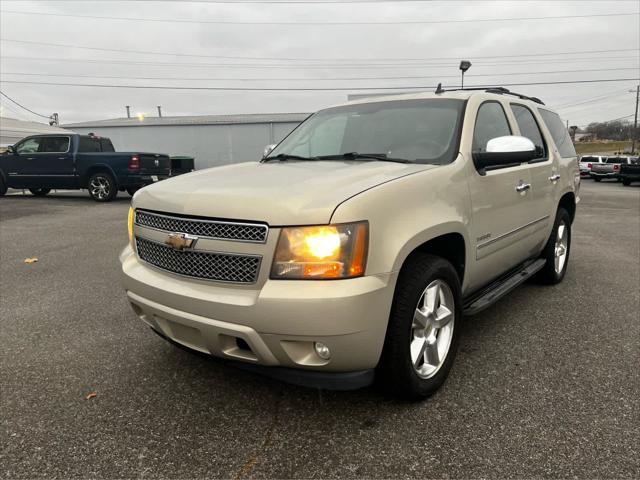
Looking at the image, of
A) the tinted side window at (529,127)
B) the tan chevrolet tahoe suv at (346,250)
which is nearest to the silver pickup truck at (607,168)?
the tinted side window at (529,127)

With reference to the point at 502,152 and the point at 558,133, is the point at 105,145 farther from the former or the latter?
the point at 502,152

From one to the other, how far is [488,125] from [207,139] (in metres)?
27.0

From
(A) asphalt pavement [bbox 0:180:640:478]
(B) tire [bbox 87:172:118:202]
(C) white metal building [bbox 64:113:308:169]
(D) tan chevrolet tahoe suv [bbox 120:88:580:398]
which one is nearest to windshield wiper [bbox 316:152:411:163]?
(D) tan chevrolet tahoe suv [bbox 120:88:580:398]

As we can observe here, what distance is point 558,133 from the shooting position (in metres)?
4.82

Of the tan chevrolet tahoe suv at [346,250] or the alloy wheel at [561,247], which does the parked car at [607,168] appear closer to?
the alloy wheel at [561,247]

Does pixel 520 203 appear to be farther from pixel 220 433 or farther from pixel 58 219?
pixel 58 219

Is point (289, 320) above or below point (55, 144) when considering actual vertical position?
below

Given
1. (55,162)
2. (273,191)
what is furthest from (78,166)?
(273,191)

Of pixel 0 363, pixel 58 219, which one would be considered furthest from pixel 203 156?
pixel 0 363

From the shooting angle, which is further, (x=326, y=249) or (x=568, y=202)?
(x=568, y=202)

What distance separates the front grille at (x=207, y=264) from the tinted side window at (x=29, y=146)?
534 inches

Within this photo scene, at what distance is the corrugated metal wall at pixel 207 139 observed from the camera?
27844 mm

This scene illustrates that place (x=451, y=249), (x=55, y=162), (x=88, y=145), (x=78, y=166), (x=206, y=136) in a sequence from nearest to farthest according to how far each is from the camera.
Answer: (x=451, y=249) → (x=78, y=166) → (x=55, y=162) → (x=88, y=145) → (x=206, y=136)

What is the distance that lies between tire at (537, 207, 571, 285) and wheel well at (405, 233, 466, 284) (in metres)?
2.06
